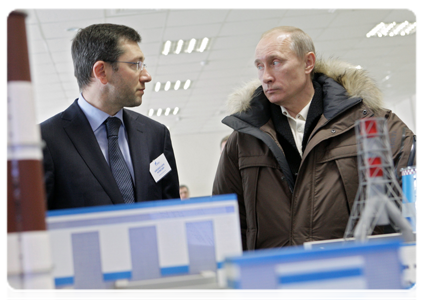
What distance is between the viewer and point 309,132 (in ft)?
6.28

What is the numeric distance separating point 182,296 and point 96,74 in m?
1.54

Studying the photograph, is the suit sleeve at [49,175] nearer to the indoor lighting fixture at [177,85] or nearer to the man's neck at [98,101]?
the man's neck at [98,101]

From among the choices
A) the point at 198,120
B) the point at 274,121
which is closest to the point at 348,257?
the point at 274,121

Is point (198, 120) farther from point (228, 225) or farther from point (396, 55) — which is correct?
point (228, 225)

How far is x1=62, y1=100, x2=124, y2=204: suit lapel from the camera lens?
1.67 m

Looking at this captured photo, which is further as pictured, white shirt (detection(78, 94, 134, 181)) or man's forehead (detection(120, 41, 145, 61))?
man's forehead (detection(120, 41, 145, 61))

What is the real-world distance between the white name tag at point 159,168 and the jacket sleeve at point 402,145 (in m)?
0.91

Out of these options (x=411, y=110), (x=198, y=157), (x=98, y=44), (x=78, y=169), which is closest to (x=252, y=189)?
(x=78, y=169)

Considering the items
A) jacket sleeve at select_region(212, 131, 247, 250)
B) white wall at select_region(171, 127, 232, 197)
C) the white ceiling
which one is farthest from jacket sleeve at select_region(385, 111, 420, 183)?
white wall at select_region(171, 127, 232, 197)

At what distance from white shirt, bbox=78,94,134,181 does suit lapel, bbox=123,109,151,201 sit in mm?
22

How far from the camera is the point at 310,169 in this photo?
1.79m

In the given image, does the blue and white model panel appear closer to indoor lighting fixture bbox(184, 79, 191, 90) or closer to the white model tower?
the white model tower

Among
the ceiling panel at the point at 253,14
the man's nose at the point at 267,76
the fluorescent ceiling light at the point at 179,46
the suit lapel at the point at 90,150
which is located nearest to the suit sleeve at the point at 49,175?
the suit lapel at the point at 90,150

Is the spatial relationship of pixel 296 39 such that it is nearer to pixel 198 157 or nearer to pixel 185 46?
pixel 185 46
